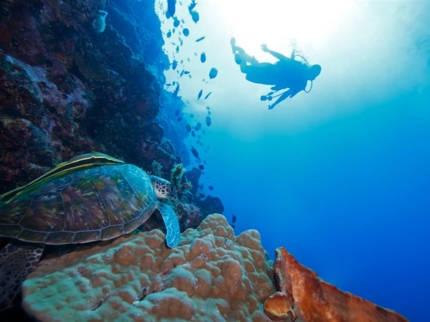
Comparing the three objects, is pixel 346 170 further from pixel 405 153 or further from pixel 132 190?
pixel 132 190

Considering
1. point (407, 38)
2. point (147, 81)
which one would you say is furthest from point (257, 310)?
point (407, 38)

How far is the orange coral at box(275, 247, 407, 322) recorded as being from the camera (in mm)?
1879

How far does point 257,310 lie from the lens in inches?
86.8

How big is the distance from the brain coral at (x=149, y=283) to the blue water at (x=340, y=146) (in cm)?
1743

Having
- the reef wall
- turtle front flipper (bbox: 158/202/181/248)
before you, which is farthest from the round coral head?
the reef wall

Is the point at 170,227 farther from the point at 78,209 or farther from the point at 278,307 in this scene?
the point at 278,307

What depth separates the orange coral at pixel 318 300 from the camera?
1.88 m

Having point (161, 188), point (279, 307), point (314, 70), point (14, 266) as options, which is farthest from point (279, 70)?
point (14, 266)

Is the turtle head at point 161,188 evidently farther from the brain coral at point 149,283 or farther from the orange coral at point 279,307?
the orange coral at point 279,307

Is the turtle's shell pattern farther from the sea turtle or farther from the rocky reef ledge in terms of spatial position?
the rocky reef ledge

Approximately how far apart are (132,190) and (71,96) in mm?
3606

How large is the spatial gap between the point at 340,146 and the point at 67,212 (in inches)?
3524

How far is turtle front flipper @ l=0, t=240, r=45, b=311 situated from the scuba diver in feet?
45.6

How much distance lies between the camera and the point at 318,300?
6.73ft
